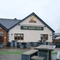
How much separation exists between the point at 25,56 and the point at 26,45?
1404 centimetres

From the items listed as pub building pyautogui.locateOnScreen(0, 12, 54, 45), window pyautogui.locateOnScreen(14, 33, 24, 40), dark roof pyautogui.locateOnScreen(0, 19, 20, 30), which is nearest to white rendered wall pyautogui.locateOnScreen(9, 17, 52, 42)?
pub building pyautogui.locateOnScreen(0, 12, 54, 45)

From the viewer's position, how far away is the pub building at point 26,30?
28.2 m

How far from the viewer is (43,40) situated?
29.0 meters

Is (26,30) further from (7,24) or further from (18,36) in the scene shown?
(7,24)

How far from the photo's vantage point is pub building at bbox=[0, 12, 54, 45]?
28172 mm

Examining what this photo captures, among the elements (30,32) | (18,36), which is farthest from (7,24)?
(30,32)

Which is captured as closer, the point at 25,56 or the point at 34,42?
the point at 25,56

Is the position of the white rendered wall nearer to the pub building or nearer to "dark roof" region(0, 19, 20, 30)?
the pub building

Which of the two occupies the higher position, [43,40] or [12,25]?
[12,25]

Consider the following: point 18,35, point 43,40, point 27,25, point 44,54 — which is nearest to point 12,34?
point 18,35

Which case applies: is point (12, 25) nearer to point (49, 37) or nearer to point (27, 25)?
point (27, 25)

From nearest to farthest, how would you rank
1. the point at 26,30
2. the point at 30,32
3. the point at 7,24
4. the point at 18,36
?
the point at 18,36 < the point at 26,30 < the point at 30,32 < the point at 7,24

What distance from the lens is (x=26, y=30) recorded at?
95.7ft

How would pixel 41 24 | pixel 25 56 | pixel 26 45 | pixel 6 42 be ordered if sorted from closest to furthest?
pixel 25 56, pixel 26 45, pixel 6 42, pixel 41 24
